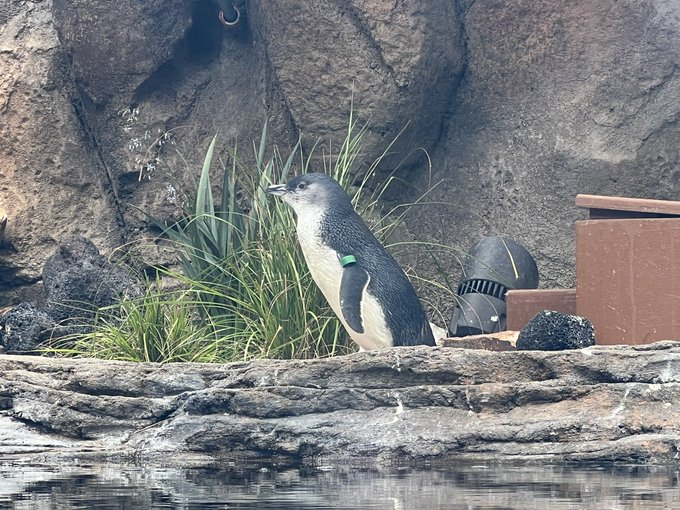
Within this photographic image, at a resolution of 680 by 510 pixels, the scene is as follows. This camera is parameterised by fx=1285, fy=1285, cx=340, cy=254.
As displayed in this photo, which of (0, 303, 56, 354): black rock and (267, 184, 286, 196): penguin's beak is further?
(0, 303, 56, 354): black rock

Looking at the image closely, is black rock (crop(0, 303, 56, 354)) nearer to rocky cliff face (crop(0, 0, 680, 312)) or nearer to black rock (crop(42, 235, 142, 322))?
black rock (crop(42, 235, 142, 322))

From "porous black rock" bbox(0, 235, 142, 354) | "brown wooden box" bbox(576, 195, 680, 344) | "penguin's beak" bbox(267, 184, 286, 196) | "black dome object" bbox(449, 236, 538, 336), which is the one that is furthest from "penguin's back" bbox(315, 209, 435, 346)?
"porous black rock" bbox(0, 235, 142, 354)

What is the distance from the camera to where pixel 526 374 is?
494 cm

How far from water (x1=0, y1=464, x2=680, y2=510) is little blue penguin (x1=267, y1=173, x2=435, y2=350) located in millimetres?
1553

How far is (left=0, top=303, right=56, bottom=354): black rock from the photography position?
22.3 ft

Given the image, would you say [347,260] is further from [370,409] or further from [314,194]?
[370,409]

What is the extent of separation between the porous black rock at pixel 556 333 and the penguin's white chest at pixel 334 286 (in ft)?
2.06

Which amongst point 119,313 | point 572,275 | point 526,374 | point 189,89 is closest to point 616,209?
point 526,374

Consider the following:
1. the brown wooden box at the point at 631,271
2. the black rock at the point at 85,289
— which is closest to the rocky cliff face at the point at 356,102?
the black rock at the point at 85,289

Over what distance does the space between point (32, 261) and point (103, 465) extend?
4332 millimetres

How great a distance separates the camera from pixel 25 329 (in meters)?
6.84

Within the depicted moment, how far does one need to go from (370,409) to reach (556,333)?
121 cm

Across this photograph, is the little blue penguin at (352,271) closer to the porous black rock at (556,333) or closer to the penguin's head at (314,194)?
the penguin's head at (314,194)

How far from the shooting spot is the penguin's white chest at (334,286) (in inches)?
229
